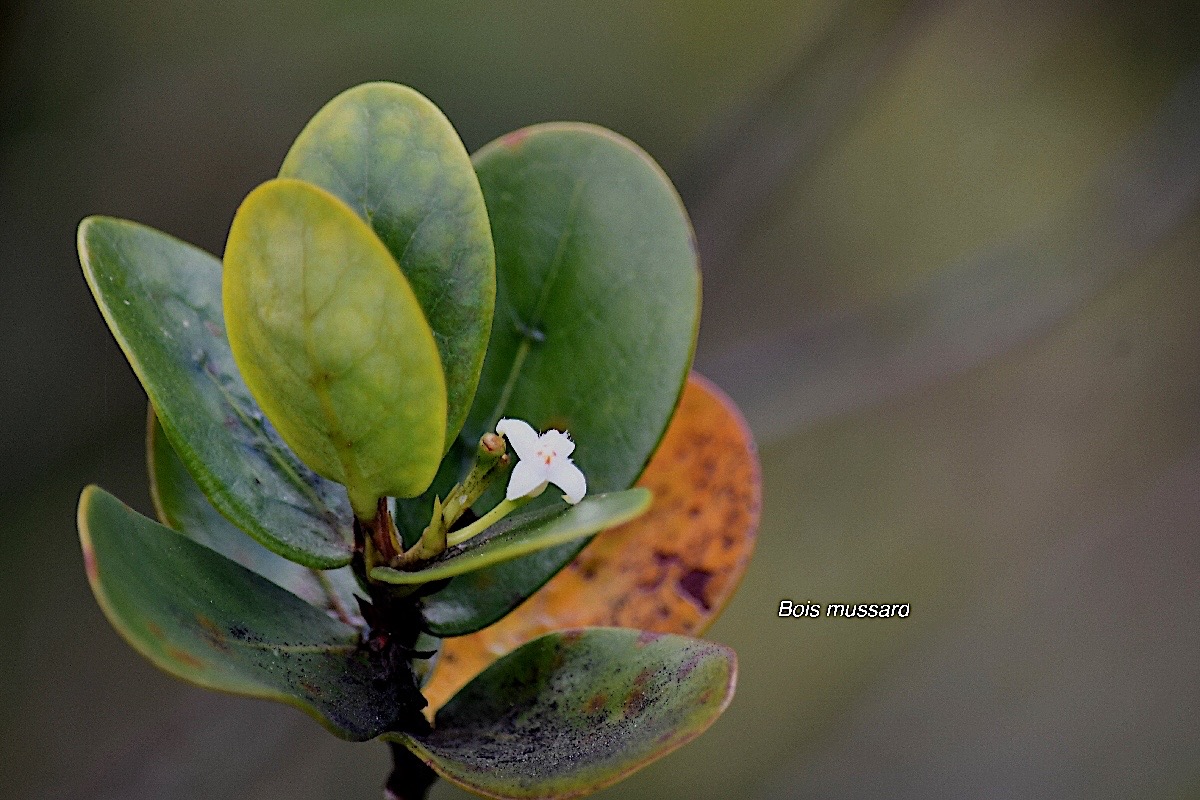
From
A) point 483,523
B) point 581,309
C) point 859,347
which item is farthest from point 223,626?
point 859,347

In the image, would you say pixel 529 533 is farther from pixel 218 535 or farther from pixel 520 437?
pixel 218 535

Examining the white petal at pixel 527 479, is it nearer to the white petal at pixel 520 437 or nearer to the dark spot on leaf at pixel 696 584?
the white petal at pixel 520 437

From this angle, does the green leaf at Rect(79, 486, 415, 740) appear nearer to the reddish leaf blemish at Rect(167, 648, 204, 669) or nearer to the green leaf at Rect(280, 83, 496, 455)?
the reddish leaf blemish at Rect(167, 648, 204, 669)

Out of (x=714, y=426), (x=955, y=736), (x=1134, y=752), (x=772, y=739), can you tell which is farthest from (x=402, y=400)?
(x=1134, y=752)

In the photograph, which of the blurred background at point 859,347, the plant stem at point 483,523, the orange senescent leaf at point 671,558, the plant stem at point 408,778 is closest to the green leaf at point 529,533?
the plant stem at point 483,523

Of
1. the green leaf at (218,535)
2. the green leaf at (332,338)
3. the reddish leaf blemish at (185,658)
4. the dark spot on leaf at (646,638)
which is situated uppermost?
the green leaf at (332,338)

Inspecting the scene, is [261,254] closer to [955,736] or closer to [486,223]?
[486,223]

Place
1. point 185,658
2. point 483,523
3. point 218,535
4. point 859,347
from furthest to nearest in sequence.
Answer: point 859,347 < point 218,535 < point 483,523 < point 185,658
